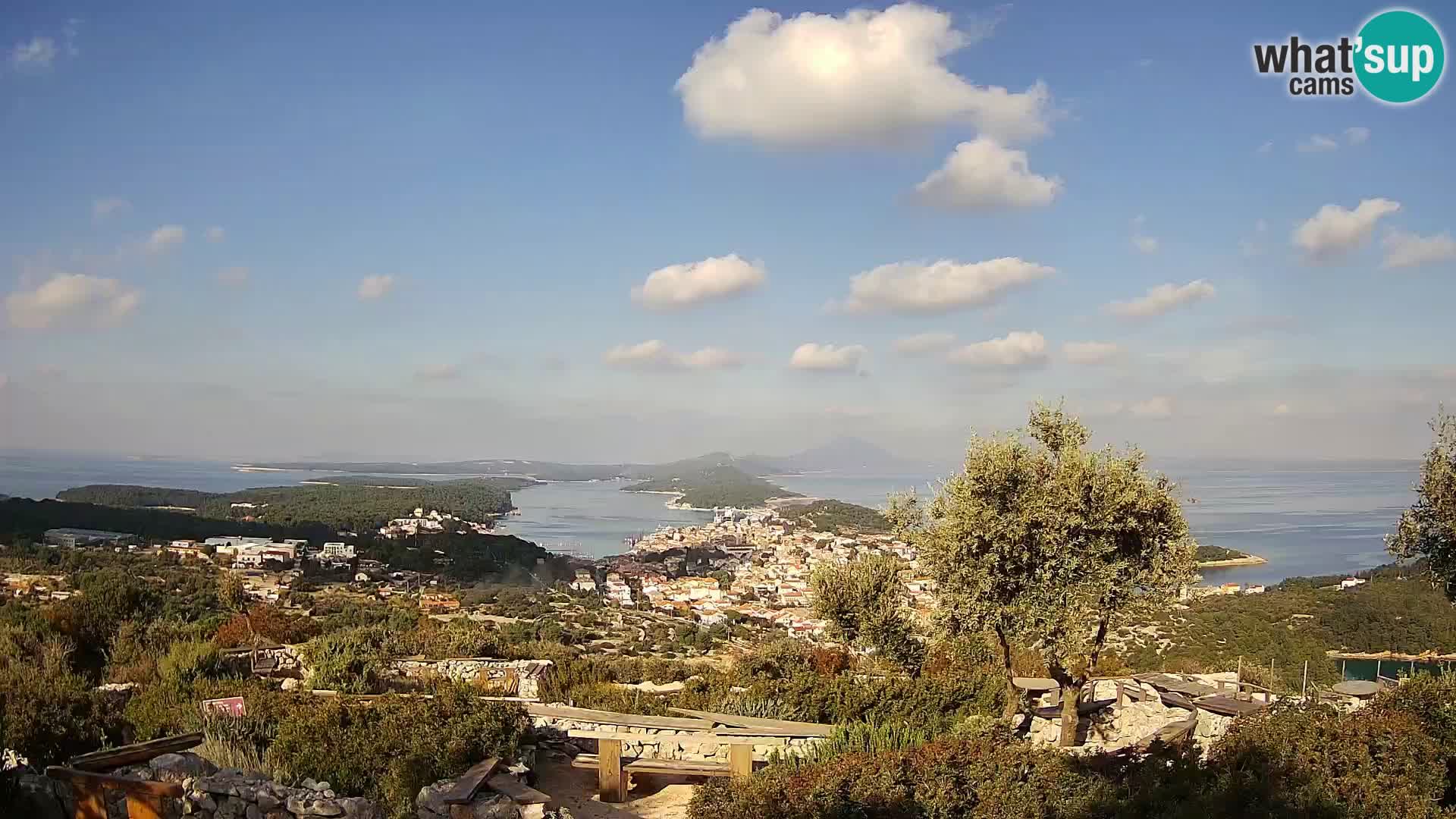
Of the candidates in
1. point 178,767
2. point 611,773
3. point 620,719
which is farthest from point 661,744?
point 178,767

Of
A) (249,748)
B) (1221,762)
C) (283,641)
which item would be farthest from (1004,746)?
(283,641)

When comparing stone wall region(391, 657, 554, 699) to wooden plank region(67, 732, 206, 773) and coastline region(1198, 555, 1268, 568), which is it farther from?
coastline region(1198, 555, 1268, 568)

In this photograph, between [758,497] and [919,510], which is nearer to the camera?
[919,510]

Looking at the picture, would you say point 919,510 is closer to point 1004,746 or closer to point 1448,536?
point 1004,746

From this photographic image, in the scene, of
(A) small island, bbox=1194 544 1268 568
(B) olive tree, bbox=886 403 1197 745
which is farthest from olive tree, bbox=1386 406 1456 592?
(A) small island, bbox=1194 544 1268 568

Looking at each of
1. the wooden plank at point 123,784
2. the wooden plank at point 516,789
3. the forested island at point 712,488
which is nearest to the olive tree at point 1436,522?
the wooden plank at point 516,789
